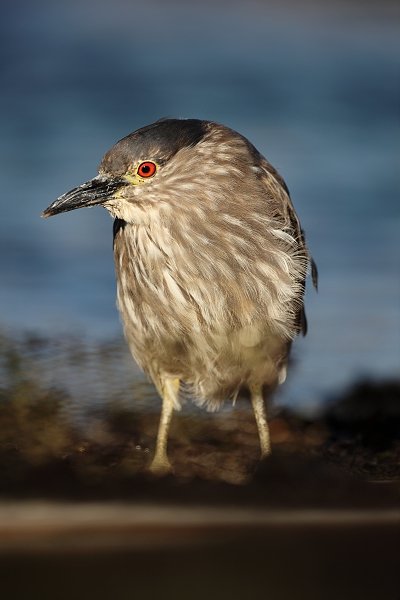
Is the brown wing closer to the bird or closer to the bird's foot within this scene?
the bird

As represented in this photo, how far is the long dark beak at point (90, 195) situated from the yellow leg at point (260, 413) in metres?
1.24

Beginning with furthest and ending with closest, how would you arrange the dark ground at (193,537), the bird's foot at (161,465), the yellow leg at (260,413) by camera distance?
the yellow leg at (260,413)
the bird's foot at (161,465)
the dark ground at (193,537)

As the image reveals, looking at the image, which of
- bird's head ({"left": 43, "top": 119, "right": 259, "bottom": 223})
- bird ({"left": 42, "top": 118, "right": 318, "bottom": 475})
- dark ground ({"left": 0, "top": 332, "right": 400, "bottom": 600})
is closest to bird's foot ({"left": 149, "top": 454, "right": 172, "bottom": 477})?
bird ({"left": 42, "top": 118, "right": 318, "bottom": 475})

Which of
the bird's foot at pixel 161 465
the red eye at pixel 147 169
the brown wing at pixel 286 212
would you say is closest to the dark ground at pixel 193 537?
the bird's foot at pixel 161 465

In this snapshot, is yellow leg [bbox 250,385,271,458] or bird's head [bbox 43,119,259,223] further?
yellow leg [bbox 250,385,271,458]

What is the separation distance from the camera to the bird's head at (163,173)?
14.9 ft

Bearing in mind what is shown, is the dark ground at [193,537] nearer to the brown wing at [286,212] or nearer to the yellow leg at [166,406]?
the yellow leg at [166,406]

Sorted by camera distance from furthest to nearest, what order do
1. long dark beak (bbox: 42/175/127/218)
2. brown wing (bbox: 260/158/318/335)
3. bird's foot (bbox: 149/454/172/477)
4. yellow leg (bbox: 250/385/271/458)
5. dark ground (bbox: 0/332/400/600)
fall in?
1. brown wing (bbox: 260/158/318/335)
2. yellow leg (bbox: 250/385/271/458)
3. long dark beak (bbox: 42/175/127/218)
4. bird's foot (bbox: 149/454/172/477)
5. dark ground (bbox: 0/332/400/600)

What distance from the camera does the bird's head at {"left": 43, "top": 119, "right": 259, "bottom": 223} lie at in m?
4.55

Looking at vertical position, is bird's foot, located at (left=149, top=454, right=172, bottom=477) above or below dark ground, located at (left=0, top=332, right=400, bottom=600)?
below

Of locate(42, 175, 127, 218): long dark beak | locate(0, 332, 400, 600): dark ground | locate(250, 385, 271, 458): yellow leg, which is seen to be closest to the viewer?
locate(0, 332, 400, 600): dark ground

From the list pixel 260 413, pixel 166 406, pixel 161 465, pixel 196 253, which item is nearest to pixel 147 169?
pixel 196 253

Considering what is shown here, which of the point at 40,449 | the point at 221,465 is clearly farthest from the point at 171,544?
the point at 221,465

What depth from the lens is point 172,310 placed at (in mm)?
4637
